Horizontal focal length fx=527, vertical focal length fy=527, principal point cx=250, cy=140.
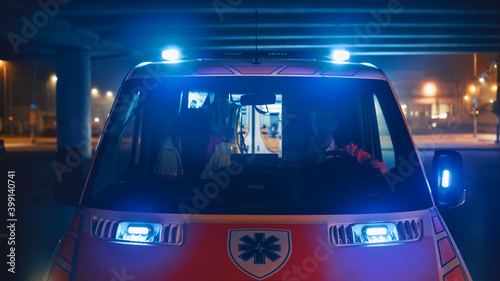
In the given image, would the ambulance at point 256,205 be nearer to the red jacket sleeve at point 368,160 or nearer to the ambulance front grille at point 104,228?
the ambulance front grille at point 104,228

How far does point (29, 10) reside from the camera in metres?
18.6

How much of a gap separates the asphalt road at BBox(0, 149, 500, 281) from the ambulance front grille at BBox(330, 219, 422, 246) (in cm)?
175

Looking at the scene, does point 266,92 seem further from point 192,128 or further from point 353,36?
point 353,36

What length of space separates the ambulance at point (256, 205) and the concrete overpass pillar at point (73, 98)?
23347mm

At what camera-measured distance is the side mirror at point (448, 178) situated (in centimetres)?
241

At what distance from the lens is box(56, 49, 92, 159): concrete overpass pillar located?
25.4 metres

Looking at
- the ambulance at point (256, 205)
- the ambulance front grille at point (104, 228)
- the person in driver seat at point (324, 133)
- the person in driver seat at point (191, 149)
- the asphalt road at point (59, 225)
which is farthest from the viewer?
the asphalt road at point (59, 225)

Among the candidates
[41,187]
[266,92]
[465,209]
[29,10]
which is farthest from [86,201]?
[29,10]

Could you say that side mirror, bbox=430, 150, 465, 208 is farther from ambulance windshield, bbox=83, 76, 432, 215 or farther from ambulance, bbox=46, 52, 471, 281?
ambulance windshield, bbox=83, 76, 432, 215

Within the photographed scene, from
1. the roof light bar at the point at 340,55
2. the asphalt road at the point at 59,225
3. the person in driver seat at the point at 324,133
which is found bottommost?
the asphalt road at the point at 59,225

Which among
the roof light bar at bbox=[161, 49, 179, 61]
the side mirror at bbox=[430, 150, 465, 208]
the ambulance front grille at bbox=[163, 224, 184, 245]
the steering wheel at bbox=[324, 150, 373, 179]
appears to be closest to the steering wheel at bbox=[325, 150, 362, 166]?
the steering wheel at bbox=[324, 150, 373, 179]

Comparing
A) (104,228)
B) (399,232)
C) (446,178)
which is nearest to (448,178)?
(446,178)

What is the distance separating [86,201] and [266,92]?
1107mm

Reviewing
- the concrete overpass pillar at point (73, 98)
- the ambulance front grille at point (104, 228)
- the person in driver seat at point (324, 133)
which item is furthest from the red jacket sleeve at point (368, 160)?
the concrete overpass pillar at point (73, 98)
